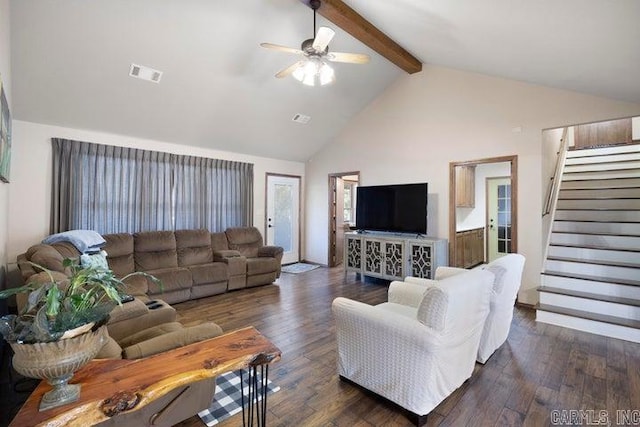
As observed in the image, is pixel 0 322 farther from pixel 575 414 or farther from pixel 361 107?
pixel 361 107

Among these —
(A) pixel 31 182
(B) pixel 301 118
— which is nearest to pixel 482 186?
(B) pixel 301 118

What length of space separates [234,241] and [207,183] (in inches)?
46.0

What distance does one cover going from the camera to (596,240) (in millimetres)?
4094

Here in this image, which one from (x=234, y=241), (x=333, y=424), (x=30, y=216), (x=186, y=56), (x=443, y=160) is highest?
(x=186, y=56)

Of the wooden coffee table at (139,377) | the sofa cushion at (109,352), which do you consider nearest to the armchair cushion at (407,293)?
the wooden coffee table at (139,377)

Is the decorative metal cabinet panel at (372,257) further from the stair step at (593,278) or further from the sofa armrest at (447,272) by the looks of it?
the stair step at (593,278)

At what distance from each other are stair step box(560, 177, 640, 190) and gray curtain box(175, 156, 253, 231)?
5.91 meters

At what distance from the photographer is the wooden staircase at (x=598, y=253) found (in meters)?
3.29

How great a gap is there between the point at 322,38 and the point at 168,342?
8.92ft

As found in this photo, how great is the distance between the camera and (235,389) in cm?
225

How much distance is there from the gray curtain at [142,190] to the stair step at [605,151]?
6.41m

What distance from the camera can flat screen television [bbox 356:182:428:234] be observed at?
4.83 metres

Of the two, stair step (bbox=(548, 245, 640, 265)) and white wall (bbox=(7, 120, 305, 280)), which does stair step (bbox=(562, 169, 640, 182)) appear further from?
white wall (bbox=(7, 120, 305, 280))

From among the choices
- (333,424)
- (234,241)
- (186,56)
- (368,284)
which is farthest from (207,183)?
(333,424)
